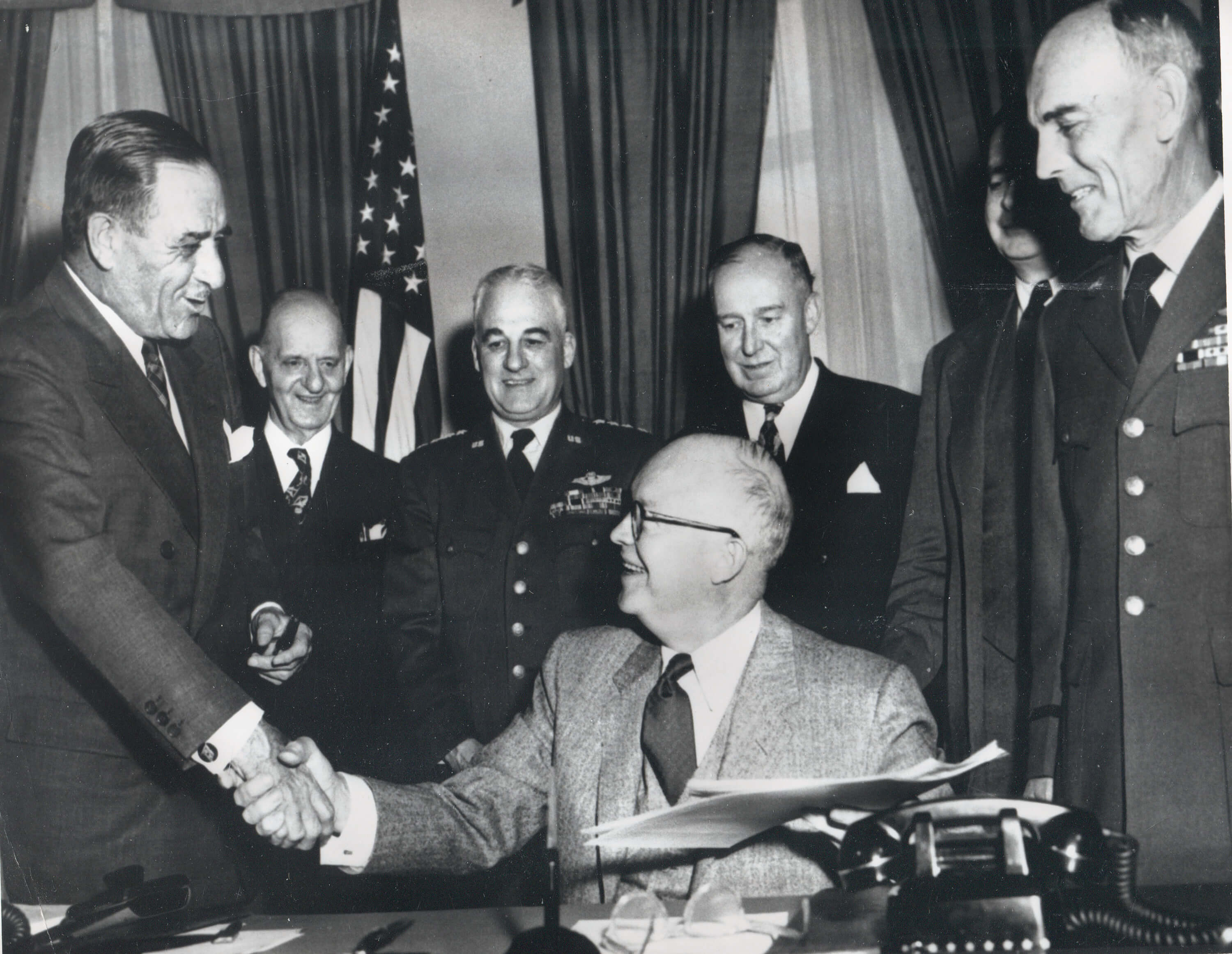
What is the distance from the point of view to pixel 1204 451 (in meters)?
2.35

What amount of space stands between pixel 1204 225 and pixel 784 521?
42.8 inches

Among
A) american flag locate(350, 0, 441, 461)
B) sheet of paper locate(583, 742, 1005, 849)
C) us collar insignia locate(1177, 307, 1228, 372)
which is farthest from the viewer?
american flag locate(350, 0, 441, 461)

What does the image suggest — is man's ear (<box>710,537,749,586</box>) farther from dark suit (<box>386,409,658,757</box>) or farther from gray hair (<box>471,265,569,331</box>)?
gray hair (<box>471,265,569,331</box>)

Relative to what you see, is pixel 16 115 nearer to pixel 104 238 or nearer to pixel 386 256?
pixel 104 238

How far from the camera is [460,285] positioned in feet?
8.62

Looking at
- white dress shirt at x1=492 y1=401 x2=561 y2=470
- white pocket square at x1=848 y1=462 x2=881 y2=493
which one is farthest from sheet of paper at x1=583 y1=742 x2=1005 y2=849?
white dress shirt at x1=492 y1=401 x2=561 y2=470

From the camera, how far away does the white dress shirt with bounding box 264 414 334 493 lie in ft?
8.46

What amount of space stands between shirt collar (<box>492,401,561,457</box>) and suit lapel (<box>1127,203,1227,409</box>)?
1.25 meters

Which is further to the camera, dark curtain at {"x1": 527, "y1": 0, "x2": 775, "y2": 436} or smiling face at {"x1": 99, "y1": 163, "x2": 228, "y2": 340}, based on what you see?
dark curtain at {"x1": 527, "y1": 0, "x2": 775, "y2": 436}

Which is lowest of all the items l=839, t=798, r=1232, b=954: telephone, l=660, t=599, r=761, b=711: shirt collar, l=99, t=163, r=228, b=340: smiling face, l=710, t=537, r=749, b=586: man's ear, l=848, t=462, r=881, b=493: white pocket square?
l=839, t=798, r=1232, b=954: telephone

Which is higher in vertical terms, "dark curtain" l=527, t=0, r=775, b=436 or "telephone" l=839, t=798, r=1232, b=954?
"dark curtain" l=527, t=0, r=775, b=436

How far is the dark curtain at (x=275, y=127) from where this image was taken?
2.56 meters

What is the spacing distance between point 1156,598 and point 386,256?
1.82 m

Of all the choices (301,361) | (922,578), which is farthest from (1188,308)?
(301,361)
